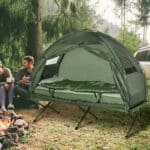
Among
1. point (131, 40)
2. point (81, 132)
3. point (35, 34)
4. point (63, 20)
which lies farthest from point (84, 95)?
point (131, 40)

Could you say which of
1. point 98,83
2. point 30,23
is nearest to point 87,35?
point 98,83

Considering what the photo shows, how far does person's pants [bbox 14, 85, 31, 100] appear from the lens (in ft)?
27.0

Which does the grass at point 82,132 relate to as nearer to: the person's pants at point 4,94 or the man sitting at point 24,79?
the man sitting at point 24,79

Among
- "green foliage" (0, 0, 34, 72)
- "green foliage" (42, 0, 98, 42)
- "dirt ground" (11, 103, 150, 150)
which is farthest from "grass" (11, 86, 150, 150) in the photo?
"green foliage" (42, 0, 98, 42)

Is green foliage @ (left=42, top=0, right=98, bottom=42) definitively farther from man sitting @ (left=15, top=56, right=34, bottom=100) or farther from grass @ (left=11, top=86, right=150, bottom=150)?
grass @ (left=11, top=86, right=150, bottom=150)

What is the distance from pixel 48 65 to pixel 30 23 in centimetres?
222

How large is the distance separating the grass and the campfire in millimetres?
129

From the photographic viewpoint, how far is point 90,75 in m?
9.18

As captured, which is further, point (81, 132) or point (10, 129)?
point (81, 132)

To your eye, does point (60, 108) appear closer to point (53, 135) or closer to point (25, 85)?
point (25, 85)

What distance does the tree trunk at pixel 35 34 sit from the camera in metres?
10.5

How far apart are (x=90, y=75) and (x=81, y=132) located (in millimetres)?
2388

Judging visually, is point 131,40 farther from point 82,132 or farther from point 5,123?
point 5,123

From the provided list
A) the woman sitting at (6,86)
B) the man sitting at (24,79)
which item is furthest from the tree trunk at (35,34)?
the woman sitting at (6,86)
